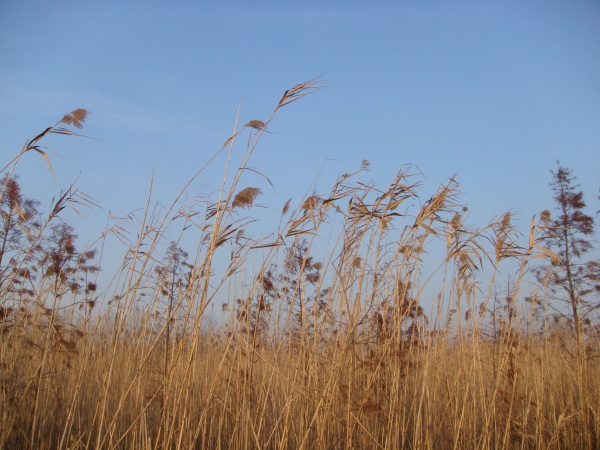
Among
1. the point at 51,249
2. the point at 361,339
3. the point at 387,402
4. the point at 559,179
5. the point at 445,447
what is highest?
the point at 559,179

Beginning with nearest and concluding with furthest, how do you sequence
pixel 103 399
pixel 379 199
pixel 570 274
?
pixel 103 399
pixel 379 199
pixel 570 274

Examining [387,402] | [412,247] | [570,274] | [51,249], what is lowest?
[387,402]

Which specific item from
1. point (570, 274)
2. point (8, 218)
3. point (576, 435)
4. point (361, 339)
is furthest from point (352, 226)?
point (570, 274)

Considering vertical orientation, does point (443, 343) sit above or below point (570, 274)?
below

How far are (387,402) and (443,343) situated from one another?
0.63 meters

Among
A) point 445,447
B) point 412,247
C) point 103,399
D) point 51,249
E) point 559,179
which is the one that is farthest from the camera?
point 559,179

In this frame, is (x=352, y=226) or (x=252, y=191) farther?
(x=352, y=226)

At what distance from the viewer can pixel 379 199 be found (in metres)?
2.94

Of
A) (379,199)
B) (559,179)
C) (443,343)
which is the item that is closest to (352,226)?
(379,199)

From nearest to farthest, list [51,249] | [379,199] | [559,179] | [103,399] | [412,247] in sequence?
[103,399], [379,199], [412,247], [51,249], [559,179]

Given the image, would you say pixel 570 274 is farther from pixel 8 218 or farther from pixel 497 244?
pixel 8 218

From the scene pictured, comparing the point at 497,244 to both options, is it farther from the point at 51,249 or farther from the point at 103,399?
the point at 51,249

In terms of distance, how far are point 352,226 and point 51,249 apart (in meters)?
2.64

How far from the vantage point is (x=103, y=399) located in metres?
2.31
